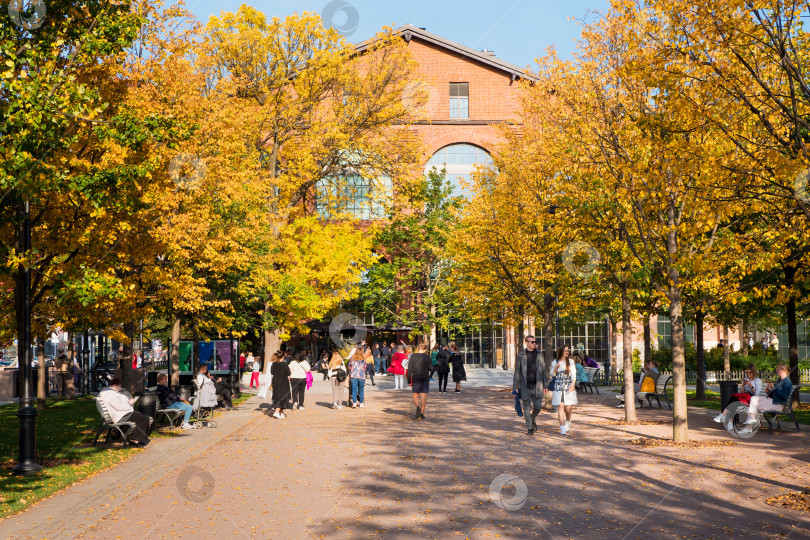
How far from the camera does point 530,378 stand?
1530 centimetres

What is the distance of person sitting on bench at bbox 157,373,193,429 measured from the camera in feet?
56.2

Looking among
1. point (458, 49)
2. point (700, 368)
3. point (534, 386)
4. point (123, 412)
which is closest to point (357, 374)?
point (534, 386)

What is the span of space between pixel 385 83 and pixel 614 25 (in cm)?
1911

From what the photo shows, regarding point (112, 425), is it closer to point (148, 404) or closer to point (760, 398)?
point (148, 404)

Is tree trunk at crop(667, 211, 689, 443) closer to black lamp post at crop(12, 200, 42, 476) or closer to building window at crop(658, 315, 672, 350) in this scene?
black lamp post at crop(12, 200, 42, 476)

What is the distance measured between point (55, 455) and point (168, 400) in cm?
460

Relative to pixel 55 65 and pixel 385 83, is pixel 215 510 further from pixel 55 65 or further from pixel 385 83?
pixel 385 83

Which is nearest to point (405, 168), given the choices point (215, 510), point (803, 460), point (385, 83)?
point (385, 83)

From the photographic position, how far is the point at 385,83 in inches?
1325

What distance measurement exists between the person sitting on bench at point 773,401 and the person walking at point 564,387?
3.22 meters

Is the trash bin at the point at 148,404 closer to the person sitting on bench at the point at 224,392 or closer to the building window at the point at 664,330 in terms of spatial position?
the person sitting on bench at the point at 224,392

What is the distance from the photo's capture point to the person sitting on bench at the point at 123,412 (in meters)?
13.6

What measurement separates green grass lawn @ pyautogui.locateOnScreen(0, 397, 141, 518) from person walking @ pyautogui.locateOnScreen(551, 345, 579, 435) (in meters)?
7.91

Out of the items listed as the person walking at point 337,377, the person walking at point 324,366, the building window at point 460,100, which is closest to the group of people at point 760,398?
the person walking at point 337,377
